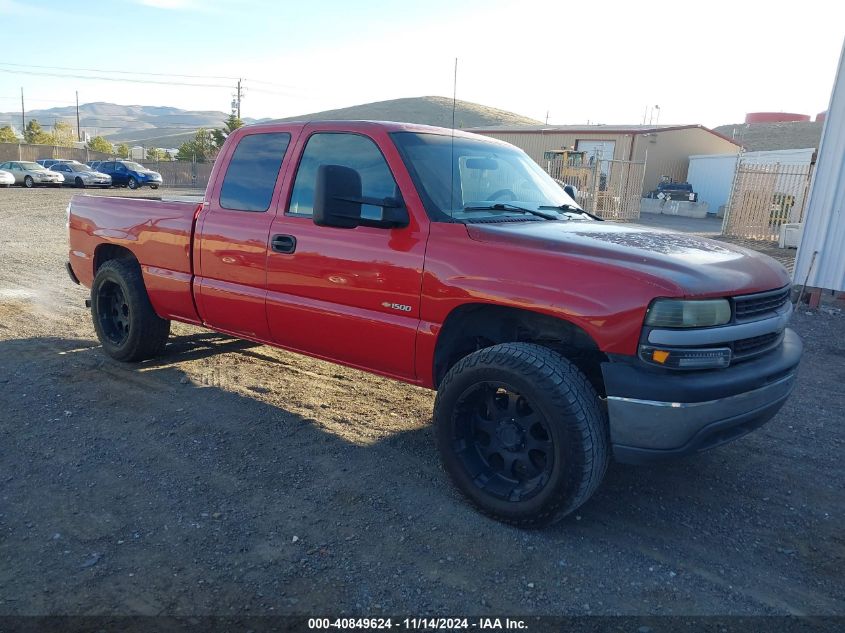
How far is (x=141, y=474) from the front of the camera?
149 inches

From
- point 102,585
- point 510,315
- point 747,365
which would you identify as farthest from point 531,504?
point 102,585

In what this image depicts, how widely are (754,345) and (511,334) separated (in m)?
1.24

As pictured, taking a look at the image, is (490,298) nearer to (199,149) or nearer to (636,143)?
(636,143)

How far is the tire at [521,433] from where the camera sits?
121 inches

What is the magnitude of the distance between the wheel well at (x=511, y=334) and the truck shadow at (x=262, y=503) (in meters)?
0.74

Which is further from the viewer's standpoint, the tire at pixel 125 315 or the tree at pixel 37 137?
the tree at pixel 37 137

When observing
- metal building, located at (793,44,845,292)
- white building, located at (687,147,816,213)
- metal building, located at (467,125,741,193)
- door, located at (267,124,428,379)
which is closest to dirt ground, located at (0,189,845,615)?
door, located at (267,124,428,379)

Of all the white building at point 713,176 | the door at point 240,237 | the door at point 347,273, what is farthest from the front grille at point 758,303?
the white building at point 713,176

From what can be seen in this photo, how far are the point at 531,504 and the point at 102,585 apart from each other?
196cm

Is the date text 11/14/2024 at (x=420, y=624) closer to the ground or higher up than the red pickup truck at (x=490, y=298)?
closer to the ground

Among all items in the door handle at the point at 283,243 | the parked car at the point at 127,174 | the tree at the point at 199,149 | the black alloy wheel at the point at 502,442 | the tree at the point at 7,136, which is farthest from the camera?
the tree at the point at 7,136

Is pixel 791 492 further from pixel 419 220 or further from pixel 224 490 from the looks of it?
pixel 224 490

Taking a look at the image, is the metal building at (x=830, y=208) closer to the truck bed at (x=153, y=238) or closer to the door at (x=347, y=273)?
the door at (x=347, y=273)

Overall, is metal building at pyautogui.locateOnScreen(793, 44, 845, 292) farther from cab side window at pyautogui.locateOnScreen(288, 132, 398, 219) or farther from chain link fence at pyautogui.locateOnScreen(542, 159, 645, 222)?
chain link fence at pyautogui.locateOnScreen(542, 159, 645, 222)
